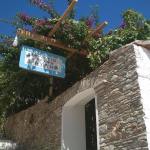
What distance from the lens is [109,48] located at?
791 cm

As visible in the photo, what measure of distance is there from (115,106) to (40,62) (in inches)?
89.4

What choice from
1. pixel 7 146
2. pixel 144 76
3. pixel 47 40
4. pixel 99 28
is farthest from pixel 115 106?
pixel 7 146

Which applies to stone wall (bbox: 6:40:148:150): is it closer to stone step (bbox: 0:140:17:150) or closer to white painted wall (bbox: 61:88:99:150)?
white painted wall (bbox: 61:88:99:150)

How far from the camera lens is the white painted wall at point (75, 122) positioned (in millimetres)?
7504

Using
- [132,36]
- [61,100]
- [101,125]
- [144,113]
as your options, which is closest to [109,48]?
[132,36]

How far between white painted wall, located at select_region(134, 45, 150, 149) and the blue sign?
2225mm

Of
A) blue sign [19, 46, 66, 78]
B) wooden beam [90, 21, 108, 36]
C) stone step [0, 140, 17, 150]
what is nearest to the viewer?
blue sign [19, 46, 66, 78]

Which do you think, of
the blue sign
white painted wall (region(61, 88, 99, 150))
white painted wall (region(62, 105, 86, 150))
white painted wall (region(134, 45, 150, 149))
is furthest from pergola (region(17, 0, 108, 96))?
white painted wall (region(134, 45, 150, 149))

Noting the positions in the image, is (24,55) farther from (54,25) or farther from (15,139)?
(15,139)

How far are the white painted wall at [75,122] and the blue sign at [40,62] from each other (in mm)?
839

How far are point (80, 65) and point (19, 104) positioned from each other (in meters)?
3.39

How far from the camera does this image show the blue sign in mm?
7047

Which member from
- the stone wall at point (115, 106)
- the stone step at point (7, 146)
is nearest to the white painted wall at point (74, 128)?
the stone wall at point (115, 106)

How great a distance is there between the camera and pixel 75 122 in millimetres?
7871
